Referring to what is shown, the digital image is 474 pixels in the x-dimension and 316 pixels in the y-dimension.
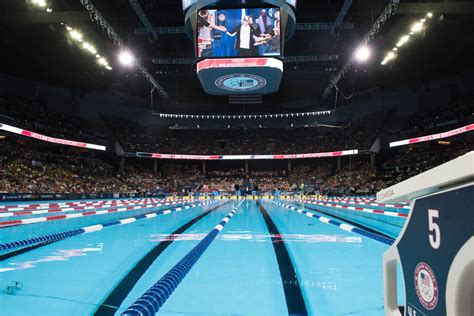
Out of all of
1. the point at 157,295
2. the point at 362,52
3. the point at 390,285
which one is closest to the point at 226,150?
the point at 362,52

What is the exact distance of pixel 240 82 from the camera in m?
19.2

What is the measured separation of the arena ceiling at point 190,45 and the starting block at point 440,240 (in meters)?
15.8

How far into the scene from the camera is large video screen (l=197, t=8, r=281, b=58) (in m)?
14.8

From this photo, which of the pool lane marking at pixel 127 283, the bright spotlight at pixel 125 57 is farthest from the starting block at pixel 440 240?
the bright spotlight at pixel 125 57

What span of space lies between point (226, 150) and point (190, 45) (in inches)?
859

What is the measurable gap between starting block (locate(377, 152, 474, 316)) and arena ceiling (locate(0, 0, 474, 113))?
15.8 metres

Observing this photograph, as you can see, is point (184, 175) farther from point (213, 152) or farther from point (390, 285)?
point (390, 285)

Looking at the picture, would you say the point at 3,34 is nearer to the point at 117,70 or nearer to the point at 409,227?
the point at 117,70

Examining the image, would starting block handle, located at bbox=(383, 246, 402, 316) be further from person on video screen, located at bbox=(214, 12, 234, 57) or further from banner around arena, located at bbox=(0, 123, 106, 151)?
banner around arena, located at bbox=(0, 123, 106, 151)

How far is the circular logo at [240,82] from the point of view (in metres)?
18.2

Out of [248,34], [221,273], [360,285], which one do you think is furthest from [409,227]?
[248,34]

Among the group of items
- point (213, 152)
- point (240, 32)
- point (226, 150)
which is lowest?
point (213, 152)

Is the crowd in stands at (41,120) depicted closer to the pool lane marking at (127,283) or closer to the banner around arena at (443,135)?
the pool lane marking at (127,283)

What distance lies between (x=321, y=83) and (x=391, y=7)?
2003 centimetres
